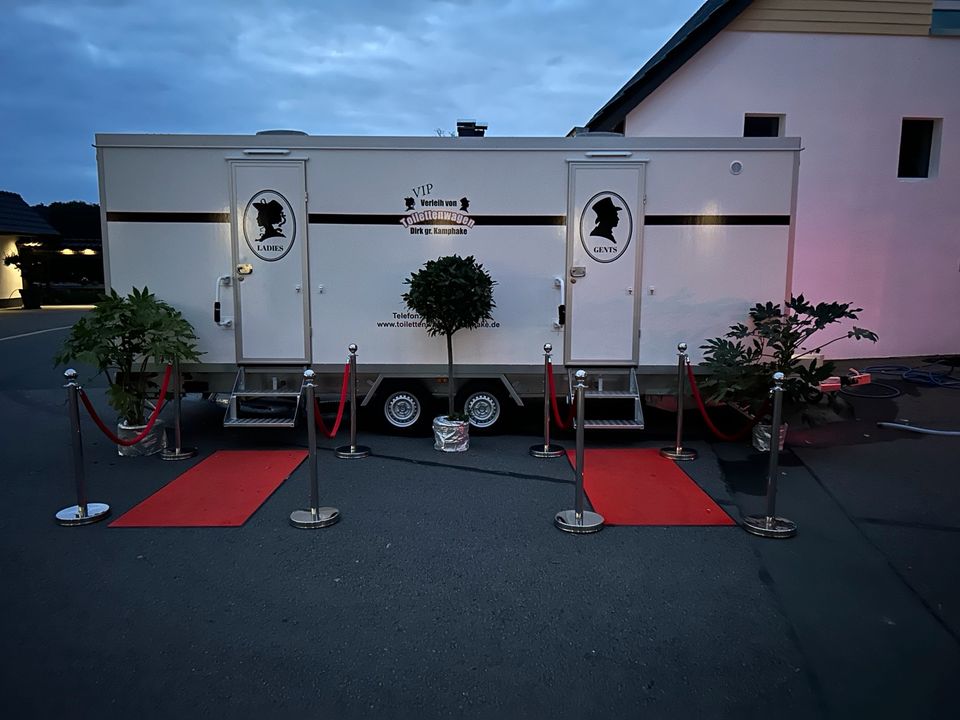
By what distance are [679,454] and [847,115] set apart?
26.1ft

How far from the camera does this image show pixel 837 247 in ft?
36.8

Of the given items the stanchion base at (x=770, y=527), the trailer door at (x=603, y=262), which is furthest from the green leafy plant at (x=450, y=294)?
the stanchion base at (x=770, y=527)

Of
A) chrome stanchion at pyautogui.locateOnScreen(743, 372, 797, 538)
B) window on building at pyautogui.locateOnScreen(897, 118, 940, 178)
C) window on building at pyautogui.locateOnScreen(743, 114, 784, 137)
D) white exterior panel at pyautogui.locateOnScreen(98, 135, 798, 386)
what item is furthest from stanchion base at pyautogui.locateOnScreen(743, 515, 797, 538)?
window on building at pyautogui.locateOnScreen(897, 118, 940, 178)

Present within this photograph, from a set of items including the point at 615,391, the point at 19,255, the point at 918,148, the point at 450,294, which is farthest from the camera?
the point at 19,255

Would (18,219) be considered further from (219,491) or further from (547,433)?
(547,433)

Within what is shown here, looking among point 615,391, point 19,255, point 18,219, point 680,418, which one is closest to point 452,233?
point 615,391

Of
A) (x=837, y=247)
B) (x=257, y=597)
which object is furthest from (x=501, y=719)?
(x=837, y=247)

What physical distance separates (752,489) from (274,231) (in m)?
5.33

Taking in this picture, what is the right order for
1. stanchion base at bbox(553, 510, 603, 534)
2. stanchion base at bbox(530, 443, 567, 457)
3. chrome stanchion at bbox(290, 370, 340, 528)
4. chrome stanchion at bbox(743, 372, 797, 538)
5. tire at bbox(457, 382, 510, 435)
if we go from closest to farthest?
chrome stanchion at bbox(743, 372, 797, 538) → stanchion base at bbox(553, 510, 603, 534) → chrome stanchion at bbox(290, 370, 340, 528) → stanchion base at bbox(530, 443, 567, 457) → tire at bbox(457, 382, 510, 435)

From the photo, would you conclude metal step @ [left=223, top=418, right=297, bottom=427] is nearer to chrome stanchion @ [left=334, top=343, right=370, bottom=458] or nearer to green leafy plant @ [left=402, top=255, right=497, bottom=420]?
chrome stanchion @ [left=334, top=343, right=370, bottom=458]

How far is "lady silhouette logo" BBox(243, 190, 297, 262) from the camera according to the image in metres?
6.77

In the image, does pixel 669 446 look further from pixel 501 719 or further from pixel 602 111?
pixel 602 111

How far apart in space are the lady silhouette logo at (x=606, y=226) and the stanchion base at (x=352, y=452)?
10.3ft

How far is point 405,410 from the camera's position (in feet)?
24.1
